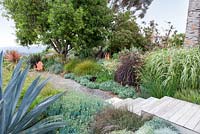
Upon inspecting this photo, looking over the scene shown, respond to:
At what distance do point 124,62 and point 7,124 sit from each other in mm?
4018

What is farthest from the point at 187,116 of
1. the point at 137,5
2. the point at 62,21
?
the point at 137,5

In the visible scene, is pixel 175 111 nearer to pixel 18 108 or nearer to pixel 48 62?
pixel 18 108

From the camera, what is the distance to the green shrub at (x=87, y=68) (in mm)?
7242

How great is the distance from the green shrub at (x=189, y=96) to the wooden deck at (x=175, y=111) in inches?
9.8

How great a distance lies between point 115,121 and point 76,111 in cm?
83

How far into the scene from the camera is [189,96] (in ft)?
12.7

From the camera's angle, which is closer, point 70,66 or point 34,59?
point 70,66

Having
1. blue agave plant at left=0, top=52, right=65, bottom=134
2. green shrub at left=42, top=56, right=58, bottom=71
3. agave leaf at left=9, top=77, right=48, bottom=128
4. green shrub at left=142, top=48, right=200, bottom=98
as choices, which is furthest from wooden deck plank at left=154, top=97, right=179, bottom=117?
green shrub at left=42, top=56, right=58, bottom=71

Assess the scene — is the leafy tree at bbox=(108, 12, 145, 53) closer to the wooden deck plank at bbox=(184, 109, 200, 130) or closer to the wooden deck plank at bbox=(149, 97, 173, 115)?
the wooden deck plank at bbox=(149, 97, 173, 115)

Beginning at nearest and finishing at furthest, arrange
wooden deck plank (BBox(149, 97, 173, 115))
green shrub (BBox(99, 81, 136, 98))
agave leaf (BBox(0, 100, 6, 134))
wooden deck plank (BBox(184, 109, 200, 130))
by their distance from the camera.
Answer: agave leaf (BBox(0, 100, 6, 134)), wooden deck plank (BBox(184, 109, 200, 130)), wooden deck plank (BBox(149, 97, 173, 115)), green shrub (BBox(99, 81, 136, 98))

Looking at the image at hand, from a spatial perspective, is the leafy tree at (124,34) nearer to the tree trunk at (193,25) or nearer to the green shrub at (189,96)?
the tree trunk at (193,25)

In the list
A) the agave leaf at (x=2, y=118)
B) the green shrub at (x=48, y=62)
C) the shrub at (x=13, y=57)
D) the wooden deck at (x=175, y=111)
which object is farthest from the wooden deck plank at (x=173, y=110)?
the shrub at (x=13, y=57)

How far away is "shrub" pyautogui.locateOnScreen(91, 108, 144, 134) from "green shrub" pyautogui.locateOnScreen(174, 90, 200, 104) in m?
1.33

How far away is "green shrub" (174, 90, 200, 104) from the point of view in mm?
3758
